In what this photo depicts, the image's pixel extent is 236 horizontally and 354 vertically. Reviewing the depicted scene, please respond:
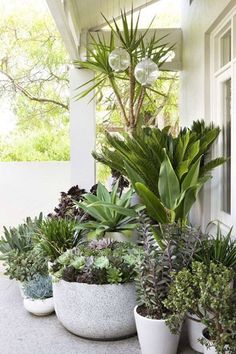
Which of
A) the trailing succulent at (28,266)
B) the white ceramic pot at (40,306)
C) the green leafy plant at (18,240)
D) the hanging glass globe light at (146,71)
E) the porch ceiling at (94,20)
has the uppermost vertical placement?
the porch ceiling at (94,20)

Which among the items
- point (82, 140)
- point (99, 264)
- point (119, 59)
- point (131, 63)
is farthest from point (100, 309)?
point (82, 140)

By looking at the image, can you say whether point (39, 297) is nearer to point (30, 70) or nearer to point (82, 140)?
point (82, 140)

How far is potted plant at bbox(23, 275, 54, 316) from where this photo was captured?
356cm

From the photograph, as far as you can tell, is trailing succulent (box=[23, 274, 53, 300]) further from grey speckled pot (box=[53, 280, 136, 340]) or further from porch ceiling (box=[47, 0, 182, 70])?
porch ceiling (box=[47, 0, 182, 70])

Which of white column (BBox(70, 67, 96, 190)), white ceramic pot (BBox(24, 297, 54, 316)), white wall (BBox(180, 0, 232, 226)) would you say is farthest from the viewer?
white column (BBox(70, 67, 96, 190))

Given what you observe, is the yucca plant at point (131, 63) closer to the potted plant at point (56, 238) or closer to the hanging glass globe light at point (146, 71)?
the hanging glass globe light at point (146, 71)

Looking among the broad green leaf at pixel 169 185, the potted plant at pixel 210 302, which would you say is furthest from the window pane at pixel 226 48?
the potted plant at pixel 210 302

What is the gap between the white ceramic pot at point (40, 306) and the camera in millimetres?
3557

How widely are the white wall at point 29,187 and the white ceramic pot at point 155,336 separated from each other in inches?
156

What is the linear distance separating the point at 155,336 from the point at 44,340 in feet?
3.16

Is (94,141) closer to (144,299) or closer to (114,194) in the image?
(114,194)

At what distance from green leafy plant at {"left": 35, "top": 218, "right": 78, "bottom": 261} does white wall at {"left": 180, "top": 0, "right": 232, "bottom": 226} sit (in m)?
1.66

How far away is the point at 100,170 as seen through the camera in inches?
249

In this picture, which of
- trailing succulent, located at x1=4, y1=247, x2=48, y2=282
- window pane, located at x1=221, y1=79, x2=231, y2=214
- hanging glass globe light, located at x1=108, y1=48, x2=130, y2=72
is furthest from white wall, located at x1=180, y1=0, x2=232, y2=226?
trailing succulent, located at x1=4, y1=247, x2=48, y2=282
